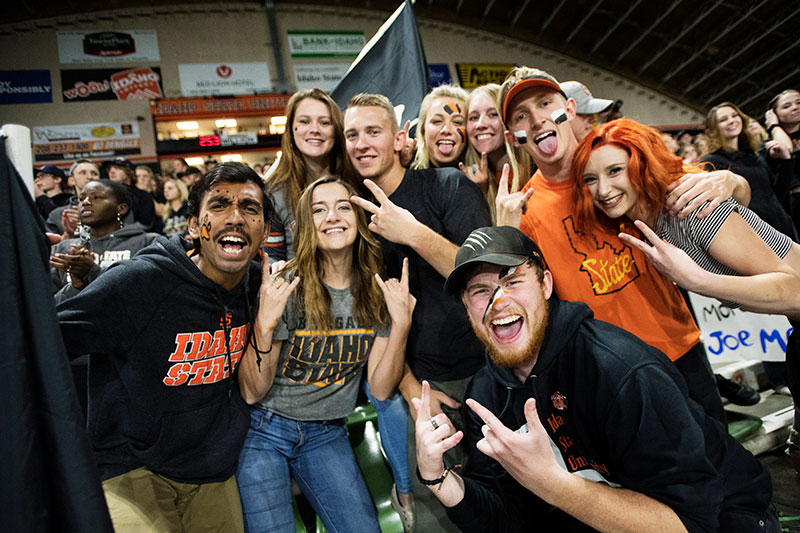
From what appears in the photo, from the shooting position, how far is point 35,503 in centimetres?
93

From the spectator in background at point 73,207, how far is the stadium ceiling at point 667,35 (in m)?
12.8

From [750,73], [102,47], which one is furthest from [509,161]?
[750,73]

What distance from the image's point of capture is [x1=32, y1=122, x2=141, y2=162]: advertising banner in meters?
11.9

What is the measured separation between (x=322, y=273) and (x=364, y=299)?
0.83 ft

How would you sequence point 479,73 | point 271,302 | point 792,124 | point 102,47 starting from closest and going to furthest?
point 271,302 → point 792,124 → point 102,47 → point 479,73

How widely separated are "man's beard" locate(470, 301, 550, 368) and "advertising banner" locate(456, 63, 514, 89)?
16390mm

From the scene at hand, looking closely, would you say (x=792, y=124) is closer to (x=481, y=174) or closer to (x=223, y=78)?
(x=481, y=174)

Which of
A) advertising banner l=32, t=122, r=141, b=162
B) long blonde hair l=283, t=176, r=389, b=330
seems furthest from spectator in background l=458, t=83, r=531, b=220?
advertising banner l=32, t=122, r=141, b=162

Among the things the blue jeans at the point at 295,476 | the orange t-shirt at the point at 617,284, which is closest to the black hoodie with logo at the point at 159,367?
the blue jeans at the point at 295,476

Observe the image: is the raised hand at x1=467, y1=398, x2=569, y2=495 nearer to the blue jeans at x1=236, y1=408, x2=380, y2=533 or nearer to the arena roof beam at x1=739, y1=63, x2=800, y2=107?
the blue jeans at x1=236, y1=408, x2=380, y2=533

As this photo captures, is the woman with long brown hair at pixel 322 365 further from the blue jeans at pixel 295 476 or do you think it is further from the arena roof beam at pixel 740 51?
the arena roof beam at pixel 740 51

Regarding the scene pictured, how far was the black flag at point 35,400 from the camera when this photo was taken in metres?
0.92

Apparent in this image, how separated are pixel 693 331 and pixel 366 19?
53.9 feet

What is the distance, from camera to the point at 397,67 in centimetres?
353
